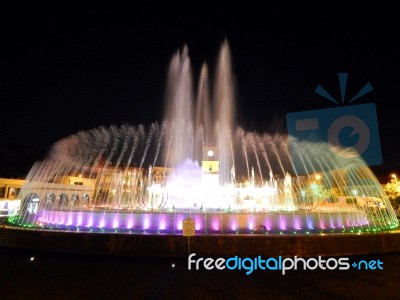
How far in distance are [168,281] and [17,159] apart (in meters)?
62.3

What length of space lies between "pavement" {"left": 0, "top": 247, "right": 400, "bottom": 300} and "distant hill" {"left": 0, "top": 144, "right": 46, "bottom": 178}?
52.4m

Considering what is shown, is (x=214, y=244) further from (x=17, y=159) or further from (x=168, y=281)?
(x=17, y=159)

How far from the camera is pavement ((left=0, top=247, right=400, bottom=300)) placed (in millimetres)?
7688

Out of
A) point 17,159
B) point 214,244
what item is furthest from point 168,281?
point 17,159

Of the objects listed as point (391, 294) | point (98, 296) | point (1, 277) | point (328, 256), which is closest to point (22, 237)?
point (1, 277)

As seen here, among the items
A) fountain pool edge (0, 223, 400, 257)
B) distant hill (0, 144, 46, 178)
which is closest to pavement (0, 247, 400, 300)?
fountain pool edge (0, 223, 400, 257)

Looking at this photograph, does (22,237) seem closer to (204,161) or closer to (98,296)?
(98,296)

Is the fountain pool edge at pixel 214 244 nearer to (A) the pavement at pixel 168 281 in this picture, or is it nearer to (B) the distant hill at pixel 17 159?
(A) the pavement at pixel 168 281

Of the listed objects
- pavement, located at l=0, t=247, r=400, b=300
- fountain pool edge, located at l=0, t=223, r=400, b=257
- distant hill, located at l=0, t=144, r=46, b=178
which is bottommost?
pavement, located at l=0, t=247, r=400, b=300

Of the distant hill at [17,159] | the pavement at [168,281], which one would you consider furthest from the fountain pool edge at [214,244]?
the distant hill at [17,159]

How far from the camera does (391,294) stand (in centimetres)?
773

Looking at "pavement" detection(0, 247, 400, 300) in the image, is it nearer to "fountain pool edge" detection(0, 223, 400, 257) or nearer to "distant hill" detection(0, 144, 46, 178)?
"fountain pool edge" detection(0, 223, 400, 257)

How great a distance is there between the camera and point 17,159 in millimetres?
59875

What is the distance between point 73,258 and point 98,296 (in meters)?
4.60
